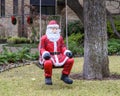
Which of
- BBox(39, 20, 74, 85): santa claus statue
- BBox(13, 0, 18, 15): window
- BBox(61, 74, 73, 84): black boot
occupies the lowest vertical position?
BBox(61, 74, 73, 84): black boot

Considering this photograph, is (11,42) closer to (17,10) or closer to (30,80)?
(17,10)

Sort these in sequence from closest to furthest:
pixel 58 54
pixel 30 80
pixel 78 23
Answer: pixel 58 54 → pixel 30 80 → pixel 78 23

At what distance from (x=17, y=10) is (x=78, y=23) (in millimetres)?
5457

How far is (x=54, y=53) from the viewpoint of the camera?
9.01 m

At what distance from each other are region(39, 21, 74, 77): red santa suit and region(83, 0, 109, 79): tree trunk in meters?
1.14

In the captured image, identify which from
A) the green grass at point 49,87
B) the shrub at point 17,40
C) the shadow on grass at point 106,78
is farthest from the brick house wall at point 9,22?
the shadow on grass at point 106,78

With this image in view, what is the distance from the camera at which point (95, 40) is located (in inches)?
395

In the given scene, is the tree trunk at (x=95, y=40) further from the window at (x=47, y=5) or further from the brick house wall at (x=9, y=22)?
the brick house wall at (x=9, y=22)

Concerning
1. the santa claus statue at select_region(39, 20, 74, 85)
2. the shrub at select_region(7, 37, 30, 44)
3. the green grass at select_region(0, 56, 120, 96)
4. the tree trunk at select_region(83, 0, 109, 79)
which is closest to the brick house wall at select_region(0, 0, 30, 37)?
the shrub at select_region(7, 37, 30, 44)

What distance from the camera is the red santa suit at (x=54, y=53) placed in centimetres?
877

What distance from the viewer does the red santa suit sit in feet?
28.8

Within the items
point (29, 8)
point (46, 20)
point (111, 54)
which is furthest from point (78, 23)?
point (111, 54)

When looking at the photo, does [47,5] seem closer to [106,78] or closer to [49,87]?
[106,78]

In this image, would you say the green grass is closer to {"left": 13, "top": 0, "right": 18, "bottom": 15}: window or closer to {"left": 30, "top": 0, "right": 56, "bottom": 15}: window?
{"left": 30, "top": 0, "right": 56, "bottom": 15}: window
